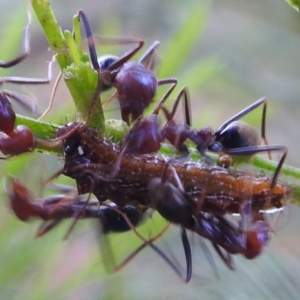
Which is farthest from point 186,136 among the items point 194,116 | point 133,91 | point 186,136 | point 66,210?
point 194,116

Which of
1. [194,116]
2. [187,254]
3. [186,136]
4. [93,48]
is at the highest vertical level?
[93,48]

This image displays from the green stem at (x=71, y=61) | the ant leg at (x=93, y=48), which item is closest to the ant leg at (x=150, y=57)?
the ant leg at (x=93, y=48)

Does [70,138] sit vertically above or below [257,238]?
above

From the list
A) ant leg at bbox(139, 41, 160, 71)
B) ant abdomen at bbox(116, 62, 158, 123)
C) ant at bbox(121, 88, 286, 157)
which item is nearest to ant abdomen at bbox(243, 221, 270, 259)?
ant at bbox(121, 88, 286, 157)

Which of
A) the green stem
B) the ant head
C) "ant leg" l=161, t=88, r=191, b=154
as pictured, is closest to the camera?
the green stem

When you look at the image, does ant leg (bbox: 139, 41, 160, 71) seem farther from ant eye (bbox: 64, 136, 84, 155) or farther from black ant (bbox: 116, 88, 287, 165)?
ant eye (bbox: 64, 136, 84, 155)

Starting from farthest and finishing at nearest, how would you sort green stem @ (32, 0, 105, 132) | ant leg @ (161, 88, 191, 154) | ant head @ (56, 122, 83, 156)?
ant leg @ (161, 88, 191, 154), ant head @ (56, 122, 83, 156), green stem @ (32, 0, 105, 132)

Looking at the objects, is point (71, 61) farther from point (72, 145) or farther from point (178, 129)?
point (178, 129)

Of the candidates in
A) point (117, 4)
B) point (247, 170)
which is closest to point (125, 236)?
point (247, 170)
